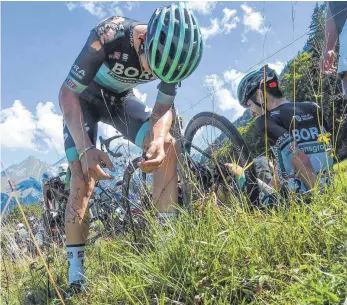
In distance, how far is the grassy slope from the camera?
4.01 ft

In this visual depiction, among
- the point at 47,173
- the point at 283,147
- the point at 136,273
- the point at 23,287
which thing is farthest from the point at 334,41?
the point at 47,173

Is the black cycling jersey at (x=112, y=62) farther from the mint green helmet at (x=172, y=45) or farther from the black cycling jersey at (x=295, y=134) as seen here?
the black cycling jersey at (x=295, y=134)

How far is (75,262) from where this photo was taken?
2.27 meters

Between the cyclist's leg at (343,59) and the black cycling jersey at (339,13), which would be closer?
the cyclist's leg at (343,59)

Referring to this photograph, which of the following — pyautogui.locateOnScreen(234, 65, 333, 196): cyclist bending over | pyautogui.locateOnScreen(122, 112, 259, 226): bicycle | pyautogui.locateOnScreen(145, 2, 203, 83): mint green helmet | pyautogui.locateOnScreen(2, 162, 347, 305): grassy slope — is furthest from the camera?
pyautogui.locateOnScreen(234, 65, 333, 196): cyclist bending over

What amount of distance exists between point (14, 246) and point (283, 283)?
262 centimetres

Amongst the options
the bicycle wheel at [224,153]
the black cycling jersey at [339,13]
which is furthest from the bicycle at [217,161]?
the black cycling jersey at [339,13]

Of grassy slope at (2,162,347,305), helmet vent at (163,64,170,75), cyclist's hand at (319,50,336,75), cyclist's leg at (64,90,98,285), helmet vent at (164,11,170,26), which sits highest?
helmet vent at (164,11,170,26)

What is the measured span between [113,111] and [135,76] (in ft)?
1.37

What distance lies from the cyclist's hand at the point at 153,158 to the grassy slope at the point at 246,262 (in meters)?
0.35

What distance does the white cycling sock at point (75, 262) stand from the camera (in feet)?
7.23

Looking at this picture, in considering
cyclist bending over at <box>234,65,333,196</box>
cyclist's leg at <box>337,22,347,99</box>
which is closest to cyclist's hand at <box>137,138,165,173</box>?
cyclist bending over at <box>234,65,333,196</box>

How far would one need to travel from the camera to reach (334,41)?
3279mm

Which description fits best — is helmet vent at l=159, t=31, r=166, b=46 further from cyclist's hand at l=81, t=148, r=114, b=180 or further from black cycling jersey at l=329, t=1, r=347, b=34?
black cycling jersey at l=329, t=1, r=347, b=34
